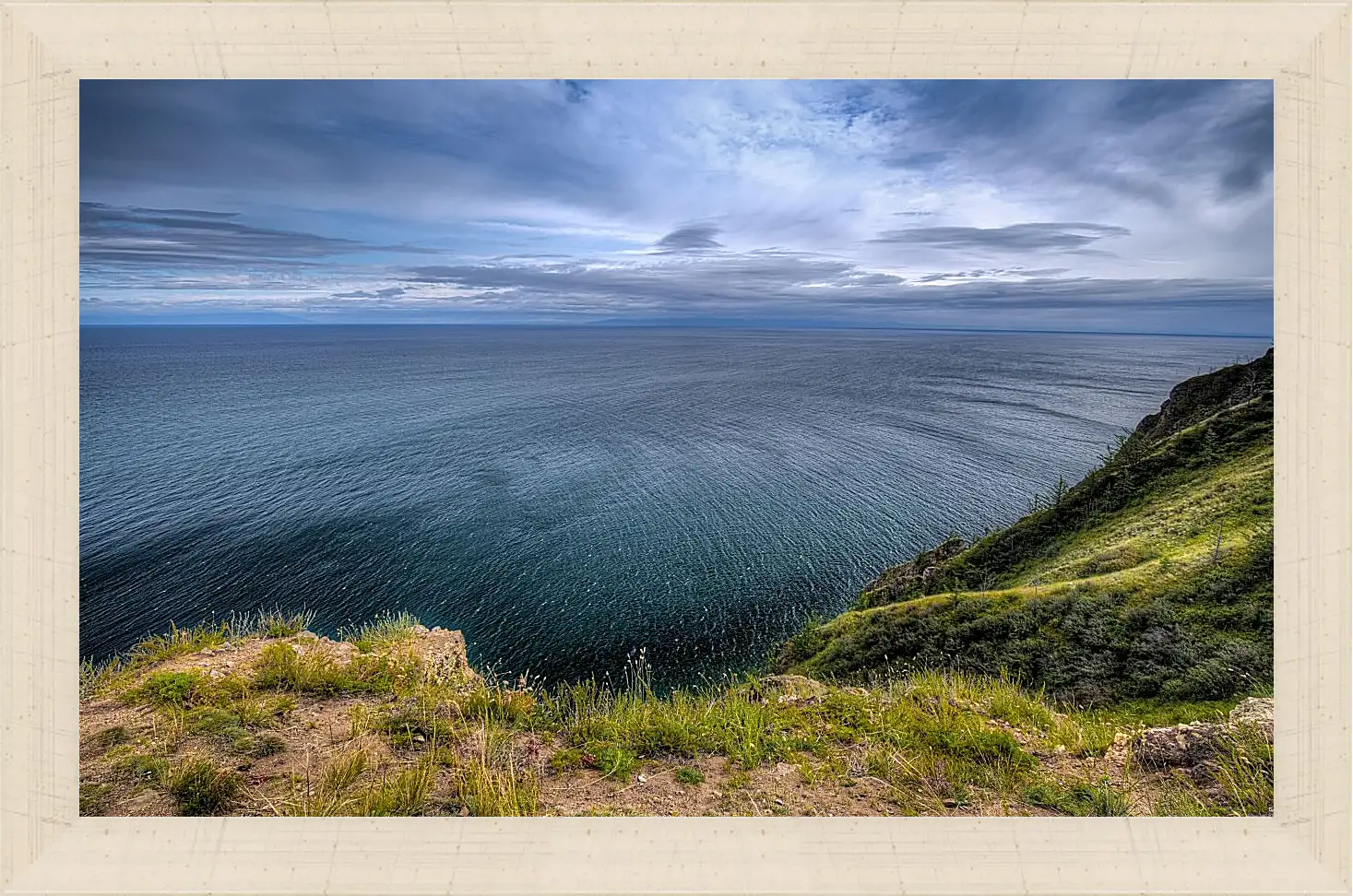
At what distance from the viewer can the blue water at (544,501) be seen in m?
12.8

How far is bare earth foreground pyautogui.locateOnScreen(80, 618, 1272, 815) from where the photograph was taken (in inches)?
96.2

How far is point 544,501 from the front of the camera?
64.3ft

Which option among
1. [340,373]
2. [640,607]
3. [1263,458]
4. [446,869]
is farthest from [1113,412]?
[340,373]

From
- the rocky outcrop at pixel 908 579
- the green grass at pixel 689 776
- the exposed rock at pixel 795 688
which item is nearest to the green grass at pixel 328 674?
the green grass at pixel 689 776

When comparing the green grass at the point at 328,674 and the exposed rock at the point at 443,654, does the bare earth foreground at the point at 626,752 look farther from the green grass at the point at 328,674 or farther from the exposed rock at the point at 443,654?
the exposed rock at the point at 443,654

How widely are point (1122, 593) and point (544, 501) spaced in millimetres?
17127

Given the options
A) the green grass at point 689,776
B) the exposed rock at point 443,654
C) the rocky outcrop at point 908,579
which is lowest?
the rocky outcrop at point 908,579

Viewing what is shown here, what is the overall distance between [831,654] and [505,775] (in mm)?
6002

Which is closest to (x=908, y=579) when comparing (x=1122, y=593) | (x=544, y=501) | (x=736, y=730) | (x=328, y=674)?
(x=1122, y=593)

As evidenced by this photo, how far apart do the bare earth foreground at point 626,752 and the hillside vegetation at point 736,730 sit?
0.04ft

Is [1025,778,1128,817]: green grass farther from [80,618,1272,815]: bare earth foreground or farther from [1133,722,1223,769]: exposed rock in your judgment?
[1133,722,1223,769]: exposed rock

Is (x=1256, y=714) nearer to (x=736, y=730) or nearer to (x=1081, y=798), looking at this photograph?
(x=1081, y=798)
